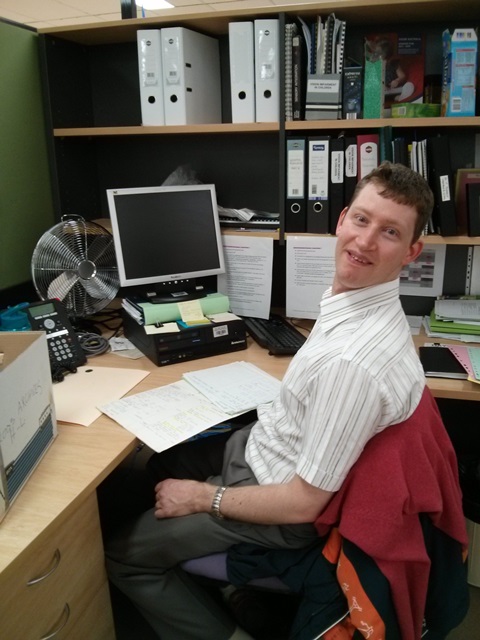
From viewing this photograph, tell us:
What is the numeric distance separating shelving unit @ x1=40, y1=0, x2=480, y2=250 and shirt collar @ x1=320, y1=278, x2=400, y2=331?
2.26ft

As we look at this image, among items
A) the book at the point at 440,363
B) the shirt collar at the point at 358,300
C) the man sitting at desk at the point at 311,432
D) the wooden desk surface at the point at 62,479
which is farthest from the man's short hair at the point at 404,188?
the wooden desk surface at the point at 62,479

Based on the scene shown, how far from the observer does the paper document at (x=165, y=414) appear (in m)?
1.23

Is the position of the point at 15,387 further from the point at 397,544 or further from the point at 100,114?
the point at 100,114

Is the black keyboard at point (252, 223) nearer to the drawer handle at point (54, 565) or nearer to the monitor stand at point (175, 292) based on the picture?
the monitor stand at point (175, 292)

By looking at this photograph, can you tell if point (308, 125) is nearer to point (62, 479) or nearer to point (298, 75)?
point (298, 75)

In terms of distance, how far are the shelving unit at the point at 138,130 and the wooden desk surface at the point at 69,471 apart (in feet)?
2.28

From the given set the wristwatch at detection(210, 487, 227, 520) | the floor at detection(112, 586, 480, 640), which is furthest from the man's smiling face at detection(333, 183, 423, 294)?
the floor at detection(112, 586, 480, 640)

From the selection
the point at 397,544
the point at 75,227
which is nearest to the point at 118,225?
the point at 75,227

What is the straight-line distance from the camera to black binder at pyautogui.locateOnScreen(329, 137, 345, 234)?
1.71 meters

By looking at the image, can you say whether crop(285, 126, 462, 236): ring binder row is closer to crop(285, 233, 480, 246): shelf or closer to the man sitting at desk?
crop(285, 233, 480, 246): shelf

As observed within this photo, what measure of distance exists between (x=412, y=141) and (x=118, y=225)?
3.35ft

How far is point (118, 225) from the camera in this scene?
177 centimetres

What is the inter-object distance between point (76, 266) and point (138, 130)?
530 millimetres

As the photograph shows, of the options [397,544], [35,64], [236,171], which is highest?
[35,64]
